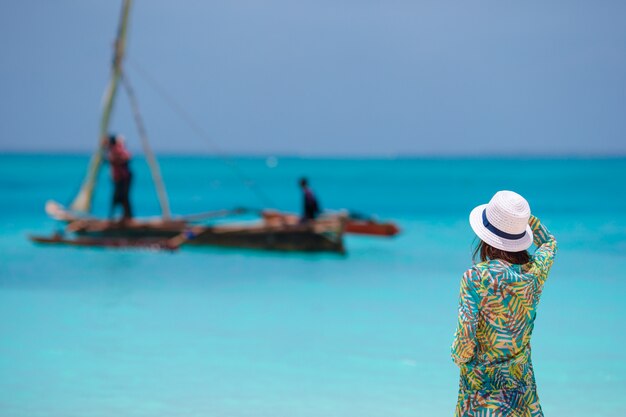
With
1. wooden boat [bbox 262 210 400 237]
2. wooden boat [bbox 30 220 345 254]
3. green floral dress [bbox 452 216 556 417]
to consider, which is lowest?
green floral dress [bbox 452 216 556 417]

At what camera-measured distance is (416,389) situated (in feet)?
18.2

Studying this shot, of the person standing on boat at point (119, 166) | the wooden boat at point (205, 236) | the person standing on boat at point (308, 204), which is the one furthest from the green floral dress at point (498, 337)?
the person standing on boat at point (119, 166)

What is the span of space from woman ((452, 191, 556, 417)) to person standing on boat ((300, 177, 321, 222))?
8954mm

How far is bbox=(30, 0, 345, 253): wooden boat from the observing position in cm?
1177

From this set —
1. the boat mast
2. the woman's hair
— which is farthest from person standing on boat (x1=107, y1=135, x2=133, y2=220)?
the woman's hair

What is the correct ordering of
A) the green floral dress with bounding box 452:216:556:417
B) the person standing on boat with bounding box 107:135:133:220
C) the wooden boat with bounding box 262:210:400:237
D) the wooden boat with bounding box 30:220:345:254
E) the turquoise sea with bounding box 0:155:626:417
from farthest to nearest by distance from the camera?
the wooden boat with bounding box 262:210:400:237, the person standing on boat with bounding box 107:135:133:220, the wooden boat with bounding box 30:220:345:254, the turquoise sea with bounding box 0:155:626:417, the green floral dress with bounding box 452:216:556:417

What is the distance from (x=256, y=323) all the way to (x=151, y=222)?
5.30 meters

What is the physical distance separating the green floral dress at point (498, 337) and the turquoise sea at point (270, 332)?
2.52 meters

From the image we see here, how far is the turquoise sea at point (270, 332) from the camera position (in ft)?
17.4

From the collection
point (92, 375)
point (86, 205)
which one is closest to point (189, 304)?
point (92, 375)

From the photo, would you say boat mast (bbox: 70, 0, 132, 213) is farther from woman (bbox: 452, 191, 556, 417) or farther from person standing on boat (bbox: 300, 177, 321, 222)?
woman (bbox: 452, 191, 556, 417)

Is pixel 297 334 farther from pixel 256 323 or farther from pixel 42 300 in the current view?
pixel 42 300

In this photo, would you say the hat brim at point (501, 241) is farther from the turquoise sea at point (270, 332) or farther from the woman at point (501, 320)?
the turquoise sea at point (270, 332)

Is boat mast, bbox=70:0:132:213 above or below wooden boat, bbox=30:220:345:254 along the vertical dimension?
above
